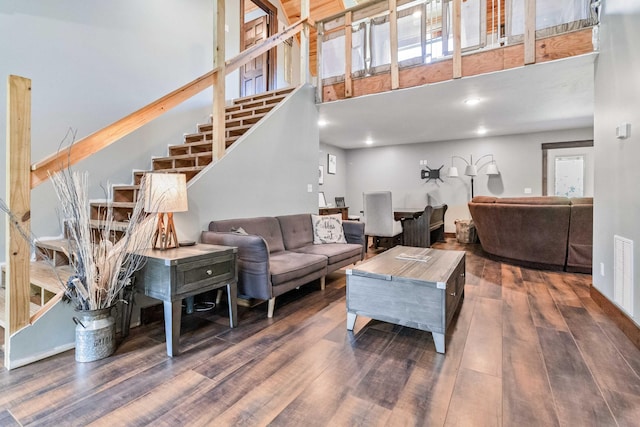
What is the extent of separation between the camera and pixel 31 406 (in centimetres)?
142

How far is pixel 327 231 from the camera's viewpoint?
379cm

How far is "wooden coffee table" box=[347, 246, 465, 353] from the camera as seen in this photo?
1948mm

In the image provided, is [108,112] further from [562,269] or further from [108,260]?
[562,269]

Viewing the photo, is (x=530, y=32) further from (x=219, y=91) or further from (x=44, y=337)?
(x=44, y=337)

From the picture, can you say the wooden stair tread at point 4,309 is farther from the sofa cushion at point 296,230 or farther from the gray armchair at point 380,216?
the gray armchair at point 380,216

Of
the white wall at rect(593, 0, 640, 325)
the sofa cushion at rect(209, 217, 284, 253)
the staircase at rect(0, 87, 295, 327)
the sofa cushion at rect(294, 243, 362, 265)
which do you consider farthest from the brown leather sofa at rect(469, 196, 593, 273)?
the staircase at rect(0, 87, 295, 327)

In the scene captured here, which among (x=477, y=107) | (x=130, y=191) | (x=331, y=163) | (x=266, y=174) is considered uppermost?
(x=477, y=107)

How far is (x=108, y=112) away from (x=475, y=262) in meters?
4.94

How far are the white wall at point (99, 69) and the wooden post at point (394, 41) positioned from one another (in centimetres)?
261

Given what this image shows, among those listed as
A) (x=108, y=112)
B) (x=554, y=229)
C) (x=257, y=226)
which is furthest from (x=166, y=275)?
(x=554, y=229)

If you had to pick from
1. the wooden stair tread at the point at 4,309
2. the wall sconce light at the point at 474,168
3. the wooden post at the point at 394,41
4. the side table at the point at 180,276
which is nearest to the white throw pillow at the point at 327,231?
the side table at the point at 180,276

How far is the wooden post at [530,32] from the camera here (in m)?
3.07

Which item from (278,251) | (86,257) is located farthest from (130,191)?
(278,251)

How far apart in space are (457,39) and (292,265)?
2.95 meters
